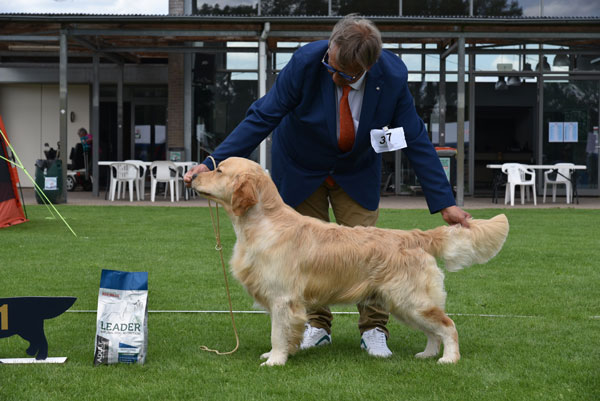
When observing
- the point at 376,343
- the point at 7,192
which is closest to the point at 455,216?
the point at 376,343

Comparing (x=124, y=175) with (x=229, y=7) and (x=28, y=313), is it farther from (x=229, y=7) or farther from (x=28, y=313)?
(x=28, y=313)

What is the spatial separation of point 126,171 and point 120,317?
1295cm

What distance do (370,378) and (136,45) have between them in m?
16.2

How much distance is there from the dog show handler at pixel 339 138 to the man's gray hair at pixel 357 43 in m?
0.01

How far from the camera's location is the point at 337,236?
4008 millimetres

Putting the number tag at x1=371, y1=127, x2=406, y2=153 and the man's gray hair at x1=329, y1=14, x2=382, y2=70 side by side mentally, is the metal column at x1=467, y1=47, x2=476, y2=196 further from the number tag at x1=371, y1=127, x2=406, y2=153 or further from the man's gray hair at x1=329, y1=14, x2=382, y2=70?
the man's gray hair at x1=329, y1=14, x2=382, y2=70

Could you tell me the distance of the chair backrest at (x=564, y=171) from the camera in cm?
1614

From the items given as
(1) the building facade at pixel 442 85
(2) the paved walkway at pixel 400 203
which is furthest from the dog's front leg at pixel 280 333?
(1) the building facade at pixel 442 85

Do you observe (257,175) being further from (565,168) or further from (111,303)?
(565,168)

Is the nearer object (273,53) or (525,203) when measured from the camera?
(525,203)

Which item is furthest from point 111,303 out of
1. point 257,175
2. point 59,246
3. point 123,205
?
point 123,205

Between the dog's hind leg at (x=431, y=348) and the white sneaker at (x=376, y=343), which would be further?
the white sneaker at (x=376, y=343)

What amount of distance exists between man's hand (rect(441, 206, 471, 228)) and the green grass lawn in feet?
2.61

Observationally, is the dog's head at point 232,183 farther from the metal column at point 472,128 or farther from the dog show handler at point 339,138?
the metal column at point 472,128
